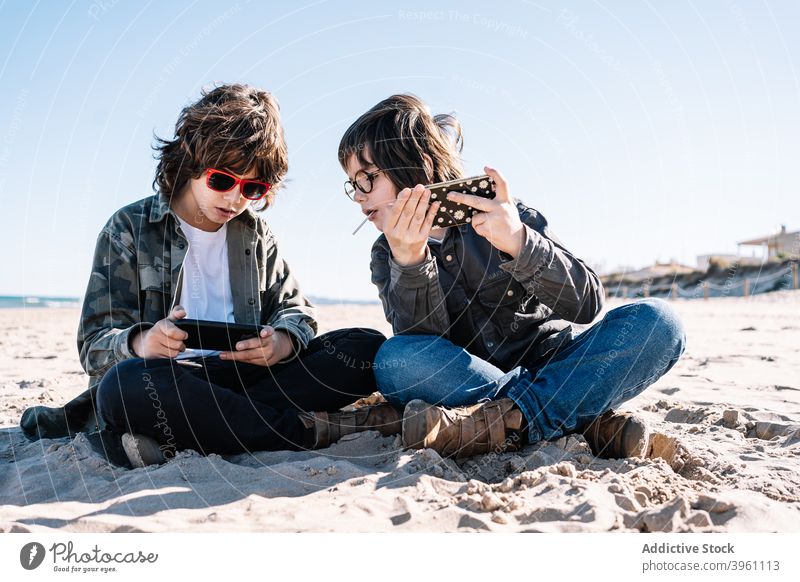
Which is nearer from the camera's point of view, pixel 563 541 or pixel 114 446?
pixel 563 541

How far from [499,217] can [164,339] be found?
4.62 feet

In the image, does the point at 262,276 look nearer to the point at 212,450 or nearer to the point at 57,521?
the point at 212,450

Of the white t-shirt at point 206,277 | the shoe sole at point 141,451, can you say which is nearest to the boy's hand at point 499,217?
the white t-shirt at point 206,277

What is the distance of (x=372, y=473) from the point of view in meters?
2.42

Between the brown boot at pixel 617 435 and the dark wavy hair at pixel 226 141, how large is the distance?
1968 mm

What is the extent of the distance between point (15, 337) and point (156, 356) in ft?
28.0

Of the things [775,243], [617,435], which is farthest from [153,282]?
[775,243]

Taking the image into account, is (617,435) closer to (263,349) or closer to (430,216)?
(430,216)

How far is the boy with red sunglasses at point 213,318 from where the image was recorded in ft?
8.78

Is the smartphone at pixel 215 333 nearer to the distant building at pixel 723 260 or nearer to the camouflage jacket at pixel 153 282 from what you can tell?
the camouflage jacket at pixel 153 282

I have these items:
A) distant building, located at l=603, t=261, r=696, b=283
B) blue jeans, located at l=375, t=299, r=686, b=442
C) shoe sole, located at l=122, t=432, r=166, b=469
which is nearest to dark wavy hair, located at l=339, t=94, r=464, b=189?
blue jeans, located at l=375, t=299, r=686, b=442

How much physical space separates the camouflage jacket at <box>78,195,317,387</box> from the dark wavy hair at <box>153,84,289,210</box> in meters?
0.23

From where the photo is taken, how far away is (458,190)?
8.89 ft

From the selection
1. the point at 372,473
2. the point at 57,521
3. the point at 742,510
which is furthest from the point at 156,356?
the point at 742,510
